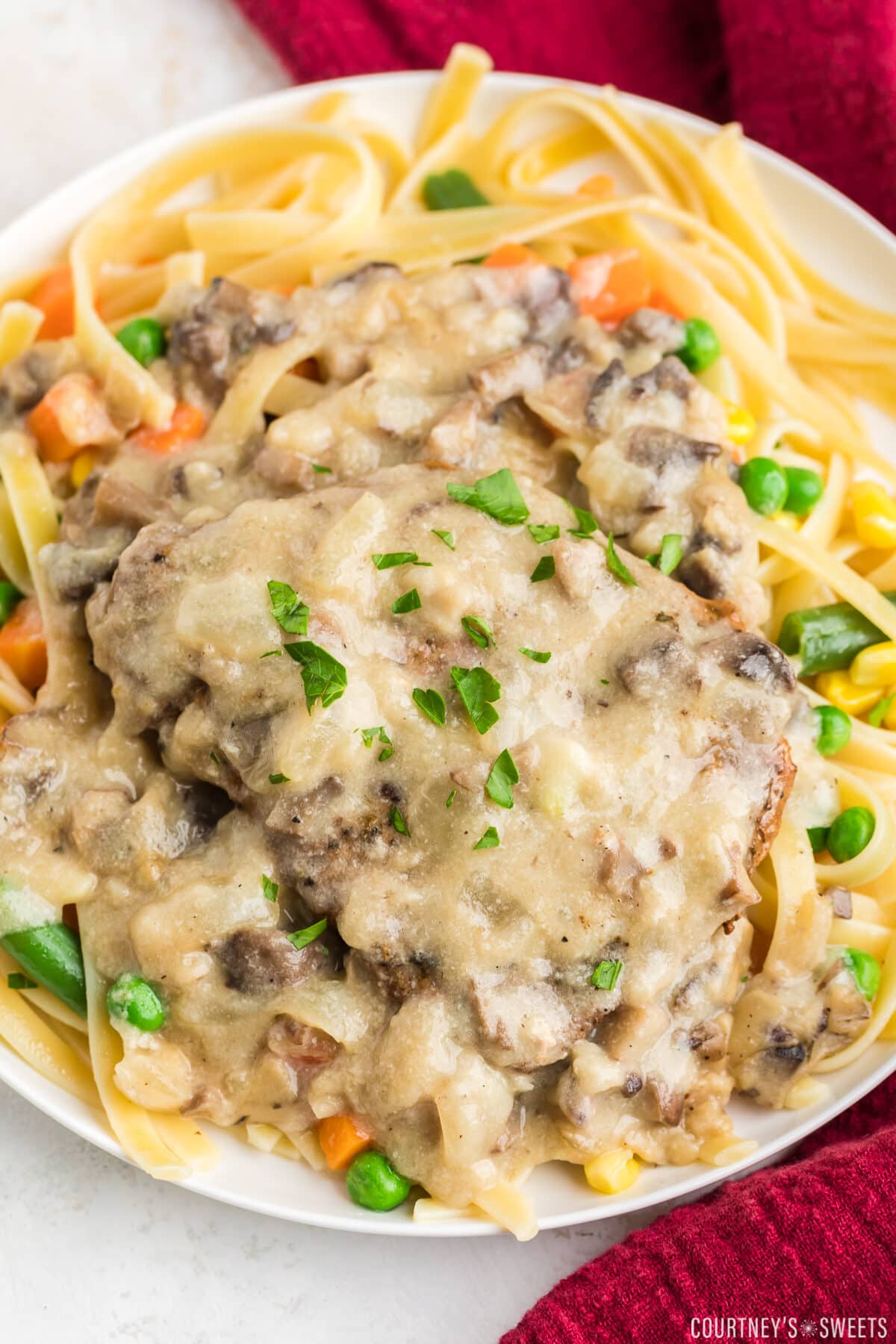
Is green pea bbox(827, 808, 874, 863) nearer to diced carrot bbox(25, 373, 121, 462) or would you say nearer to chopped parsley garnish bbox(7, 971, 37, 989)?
chopped parsley garnish bbox(7, 971, 37, 989)

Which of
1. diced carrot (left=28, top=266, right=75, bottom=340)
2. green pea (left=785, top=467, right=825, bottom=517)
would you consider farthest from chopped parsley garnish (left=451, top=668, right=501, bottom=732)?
diced carrot (left=28, top=266, right=75, bottom=340)

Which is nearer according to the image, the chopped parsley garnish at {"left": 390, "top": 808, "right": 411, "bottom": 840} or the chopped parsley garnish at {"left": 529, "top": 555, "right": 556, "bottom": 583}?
the chopped parsley garnish at {"left": 390, "top": 808, "right": 411, "bottom": 840}

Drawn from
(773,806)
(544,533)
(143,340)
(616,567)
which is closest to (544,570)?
(544,533)

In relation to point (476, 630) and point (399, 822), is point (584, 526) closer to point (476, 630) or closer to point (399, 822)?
point (476, 630)

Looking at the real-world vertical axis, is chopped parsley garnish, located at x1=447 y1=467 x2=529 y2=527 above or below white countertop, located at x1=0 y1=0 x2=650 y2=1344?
above

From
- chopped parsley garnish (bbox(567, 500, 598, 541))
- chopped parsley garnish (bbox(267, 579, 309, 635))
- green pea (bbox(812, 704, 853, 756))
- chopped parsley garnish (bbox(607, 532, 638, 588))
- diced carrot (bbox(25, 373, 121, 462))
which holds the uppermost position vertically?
diced carrot (bbox(25, 373, 121, 462))

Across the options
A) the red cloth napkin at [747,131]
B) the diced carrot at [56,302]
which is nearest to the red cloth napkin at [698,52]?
the red cloth napkin at [747,131]

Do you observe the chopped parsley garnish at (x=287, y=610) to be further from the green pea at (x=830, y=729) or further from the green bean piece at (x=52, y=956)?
the green pea at (x=830, y=729)

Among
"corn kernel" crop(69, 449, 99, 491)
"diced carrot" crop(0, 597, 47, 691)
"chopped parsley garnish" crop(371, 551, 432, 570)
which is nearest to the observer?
"chopped parsley garnish" crop(371, 551, 432, 570)
